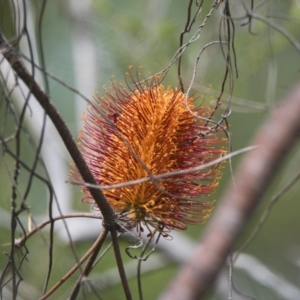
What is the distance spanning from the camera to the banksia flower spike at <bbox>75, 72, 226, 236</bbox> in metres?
0.68

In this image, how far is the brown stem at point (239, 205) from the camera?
13.6 inches

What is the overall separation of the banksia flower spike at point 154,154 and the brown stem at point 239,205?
307 millimetres

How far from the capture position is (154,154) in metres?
0.68

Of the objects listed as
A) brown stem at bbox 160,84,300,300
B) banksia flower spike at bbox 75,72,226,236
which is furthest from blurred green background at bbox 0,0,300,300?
brown stem at bbox 160,84,300,300

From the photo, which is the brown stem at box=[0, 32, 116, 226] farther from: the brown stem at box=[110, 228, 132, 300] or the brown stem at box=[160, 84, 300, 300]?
the brown stem at box=[160, 84, 300, 300]

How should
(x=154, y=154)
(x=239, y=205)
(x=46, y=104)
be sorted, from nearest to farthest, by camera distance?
A: 1. (x=239, y=205)
2. (x=46, y=104)
3. (x=154, y=154)

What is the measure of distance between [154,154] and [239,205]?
33cm

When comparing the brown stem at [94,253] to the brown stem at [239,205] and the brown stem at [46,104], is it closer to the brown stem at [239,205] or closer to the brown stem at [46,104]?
the brown stem at [46,104]

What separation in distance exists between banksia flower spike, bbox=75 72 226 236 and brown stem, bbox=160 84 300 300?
1.01 ft

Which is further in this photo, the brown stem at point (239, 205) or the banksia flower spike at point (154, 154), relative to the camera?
the banksia flower spike at point (154, 154)

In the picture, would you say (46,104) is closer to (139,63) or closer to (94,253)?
(94,253)

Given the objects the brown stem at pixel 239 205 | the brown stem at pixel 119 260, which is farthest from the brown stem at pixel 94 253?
the brown stem at pixel 239 205

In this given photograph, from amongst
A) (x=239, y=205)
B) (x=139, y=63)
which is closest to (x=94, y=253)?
(x=239, y=205)

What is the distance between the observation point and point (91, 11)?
2.63 meters
